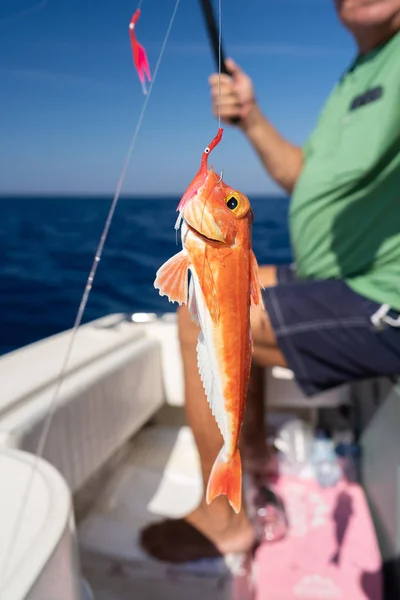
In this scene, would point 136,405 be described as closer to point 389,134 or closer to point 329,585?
point 329,585

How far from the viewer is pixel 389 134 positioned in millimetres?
1546

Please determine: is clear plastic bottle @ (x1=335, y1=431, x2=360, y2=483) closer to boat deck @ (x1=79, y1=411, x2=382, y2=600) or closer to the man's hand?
Result: boat deck @ (x1=79, y1=411, x2=382, y2=600)

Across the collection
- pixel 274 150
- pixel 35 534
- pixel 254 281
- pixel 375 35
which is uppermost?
→ pixel 375 35

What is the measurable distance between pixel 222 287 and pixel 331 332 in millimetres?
1030

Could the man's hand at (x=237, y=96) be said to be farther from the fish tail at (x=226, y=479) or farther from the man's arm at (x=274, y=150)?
the fish tail at (x=226, y=479)

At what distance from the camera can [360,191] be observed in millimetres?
1682

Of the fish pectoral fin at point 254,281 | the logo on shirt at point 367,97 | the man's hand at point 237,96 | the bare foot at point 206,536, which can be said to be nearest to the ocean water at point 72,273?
the man's hand at point 237,96

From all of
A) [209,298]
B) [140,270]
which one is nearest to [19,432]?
[209,298]

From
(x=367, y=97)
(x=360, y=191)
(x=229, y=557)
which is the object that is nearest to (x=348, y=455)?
(x=229, y=557)

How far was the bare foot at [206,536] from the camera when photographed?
1.63 m

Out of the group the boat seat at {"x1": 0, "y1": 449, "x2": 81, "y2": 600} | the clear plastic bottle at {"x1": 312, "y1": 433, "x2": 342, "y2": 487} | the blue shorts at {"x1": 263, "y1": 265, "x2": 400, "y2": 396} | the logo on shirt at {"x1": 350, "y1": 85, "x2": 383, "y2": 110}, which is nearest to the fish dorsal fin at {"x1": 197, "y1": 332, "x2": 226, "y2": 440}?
the boat seat at {"x1": 0, "y1": 449, "x2": 81, "y2": 600}

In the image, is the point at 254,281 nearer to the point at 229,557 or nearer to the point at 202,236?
the point at 202,236

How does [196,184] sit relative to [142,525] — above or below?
above

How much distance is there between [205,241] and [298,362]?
108cm
